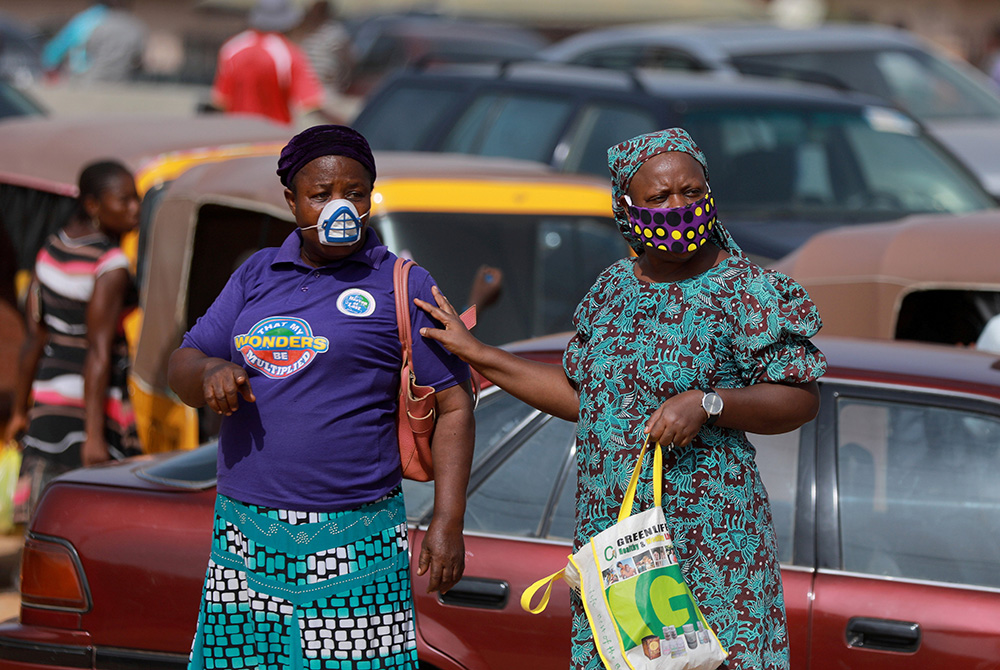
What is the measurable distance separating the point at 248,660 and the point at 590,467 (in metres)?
0.81

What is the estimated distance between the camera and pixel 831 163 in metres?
7.89

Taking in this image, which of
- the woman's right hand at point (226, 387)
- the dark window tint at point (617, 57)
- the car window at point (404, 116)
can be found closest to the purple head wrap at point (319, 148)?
the woman's right hand at point (226, 387)

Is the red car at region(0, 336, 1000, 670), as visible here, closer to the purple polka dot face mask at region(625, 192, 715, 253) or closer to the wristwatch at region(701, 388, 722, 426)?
the wristwatch at region(701, 388, 722, 426)

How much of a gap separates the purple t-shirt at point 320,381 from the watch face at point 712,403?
0.57 m

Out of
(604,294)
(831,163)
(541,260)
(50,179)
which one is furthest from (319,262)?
(831,163)

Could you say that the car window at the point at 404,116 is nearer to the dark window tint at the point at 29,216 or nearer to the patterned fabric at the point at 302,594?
the dark window tint at the point at 29,216

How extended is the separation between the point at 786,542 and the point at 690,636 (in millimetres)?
856

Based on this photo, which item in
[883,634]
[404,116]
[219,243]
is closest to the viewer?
[883,634]

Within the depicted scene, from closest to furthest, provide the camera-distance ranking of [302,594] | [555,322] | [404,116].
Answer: [302,594] < [555,322] < [404,116]

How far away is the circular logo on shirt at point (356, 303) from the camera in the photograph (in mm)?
2979

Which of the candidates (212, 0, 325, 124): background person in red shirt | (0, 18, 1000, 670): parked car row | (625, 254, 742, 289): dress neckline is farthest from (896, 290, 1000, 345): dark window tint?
(212, 0, 325, 124): background person in red shirt

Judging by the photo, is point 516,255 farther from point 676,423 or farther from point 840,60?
point 840,60

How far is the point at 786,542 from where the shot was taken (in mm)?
3562

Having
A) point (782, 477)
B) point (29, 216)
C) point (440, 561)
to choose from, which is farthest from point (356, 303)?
point (29, 216)
